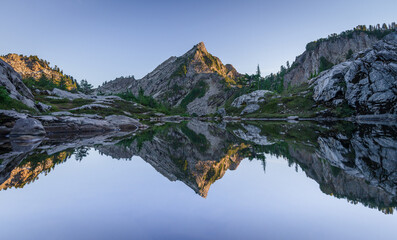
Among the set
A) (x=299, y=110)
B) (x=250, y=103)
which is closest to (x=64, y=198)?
(x=299, y=110)

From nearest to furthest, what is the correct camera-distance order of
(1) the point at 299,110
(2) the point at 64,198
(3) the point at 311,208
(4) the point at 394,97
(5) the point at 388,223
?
(5) the point at 388,223 → (3) the point at 311,208 → (2) the point at 64,198 → (4) the point at 394,97 → (1) the point at 299,110

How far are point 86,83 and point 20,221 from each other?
175861mm

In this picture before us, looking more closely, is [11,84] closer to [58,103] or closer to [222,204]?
[58,103]

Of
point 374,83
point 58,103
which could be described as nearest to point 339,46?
point 374,83

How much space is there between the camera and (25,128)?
2219cm

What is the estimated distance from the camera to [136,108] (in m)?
94.2

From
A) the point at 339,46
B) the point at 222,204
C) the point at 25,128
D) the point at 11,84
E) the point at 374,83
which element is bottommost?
the point at 222,204

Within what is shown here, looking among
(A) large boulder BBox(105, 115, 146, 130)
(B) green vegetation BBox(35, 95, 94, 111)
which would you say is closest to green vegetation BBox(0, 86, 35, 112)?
(A) large boulder BBox(105, 115, 146, 130)

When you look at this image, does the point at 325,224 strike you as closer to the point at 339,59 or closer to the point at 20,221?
the point at 20,221

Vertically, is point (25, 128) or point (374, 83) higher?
point (374, 83)

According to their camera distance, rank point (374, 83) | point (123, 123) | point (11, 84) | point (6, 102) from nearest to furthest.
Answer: point (6, 102) → point (11, 84) → point (123, 123) → point (374, 83)

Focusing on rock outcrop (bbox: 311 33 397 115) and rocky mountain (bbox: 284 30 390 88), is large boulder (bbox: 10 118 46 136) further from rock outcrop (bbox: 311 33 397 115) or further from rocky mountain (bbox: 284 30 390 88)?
rocky mountain (bbox: 284 30 390 88)

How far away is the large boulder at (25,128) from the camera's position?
22031 millimetres

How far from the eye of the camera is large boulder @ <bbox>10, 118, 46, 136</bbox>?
72.3 feet
